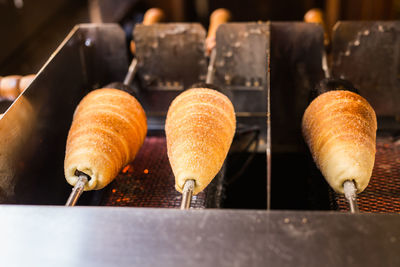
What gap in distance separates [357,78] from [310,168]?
1.22 feet

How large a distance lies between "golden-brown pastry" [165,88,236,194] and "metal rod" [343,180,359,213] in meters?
0.30

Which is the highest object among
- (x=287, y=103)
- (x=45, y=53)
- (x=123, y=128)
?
(x=123, y=128)

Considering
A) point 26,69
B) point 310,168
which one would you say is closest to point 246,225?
point 310,168

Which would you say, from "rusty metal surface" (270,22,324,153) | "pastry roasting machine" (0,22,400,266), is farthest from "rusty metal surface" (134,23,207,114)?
"rusty metal surface" (270,22,324,153)

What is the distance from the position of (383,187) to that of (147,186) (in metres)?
0.68

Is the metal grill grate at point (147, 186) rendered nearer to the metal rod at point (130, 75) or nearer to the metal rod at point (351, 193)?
the metal rod at point (130, 75)

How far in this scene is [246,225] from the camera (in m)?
0.76

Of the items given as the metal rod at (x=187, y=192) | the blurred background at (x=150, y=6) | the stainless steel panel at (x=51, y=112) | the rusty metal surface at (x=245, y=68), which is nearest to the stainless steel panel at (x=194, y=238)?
the metal rod at (x=187, y=192)

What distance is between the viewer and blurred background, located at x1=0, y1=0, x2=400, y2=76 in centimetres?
232

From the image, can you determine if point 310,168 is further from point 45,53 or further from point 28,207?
point 45,53

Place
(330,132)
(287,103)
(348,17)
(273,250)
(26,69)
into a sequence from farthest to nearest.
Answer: (348,17) → (26,69) → (287,103) → (330,132) → (273,250)

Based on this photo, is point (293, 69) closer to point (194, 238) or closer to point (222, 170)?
point (222, 170)

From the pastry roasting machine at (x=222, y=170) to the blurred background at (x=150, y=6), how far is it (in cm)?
83

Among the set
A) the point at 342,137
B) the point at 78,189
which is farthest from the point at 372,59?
the point at 78,189
